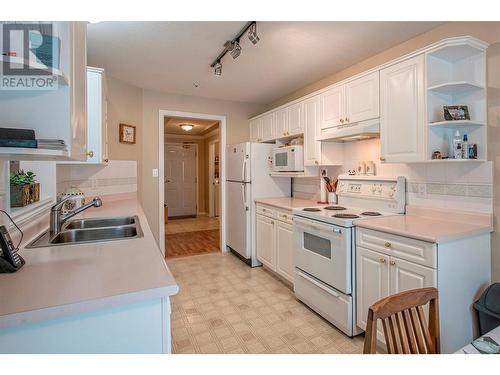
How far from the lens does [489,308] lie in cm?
160

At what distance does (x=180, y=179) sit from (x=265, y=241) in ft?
15.9

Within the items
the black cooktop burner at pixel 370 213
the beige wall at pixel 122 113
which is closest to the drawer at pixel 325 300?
the black cooktop burner at pixel 370 213

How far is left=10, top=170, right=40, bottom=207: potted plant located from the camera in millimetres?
1452

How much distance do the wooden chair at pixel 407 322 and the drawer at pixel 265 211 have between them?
2.27m

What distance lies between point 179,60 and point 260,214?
6.45 feet

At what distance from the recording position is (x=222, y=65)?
289 centimetres

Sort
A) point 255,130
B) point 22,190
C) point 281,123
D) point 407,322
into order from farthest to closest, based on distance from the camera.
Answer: point 255,130, point 281,123, point 22,190, point 407,322

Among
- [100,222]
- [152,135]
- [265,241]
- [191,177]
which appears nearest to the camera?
[100,222]

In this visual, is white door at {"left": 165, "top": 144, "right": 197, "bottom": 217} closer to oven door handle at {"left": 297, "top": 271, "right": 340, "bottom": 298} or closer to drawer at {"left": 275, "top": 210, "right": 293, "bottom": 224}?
drawer at {"left": 275, "top": 210, "right": 293, "bottom": 224}

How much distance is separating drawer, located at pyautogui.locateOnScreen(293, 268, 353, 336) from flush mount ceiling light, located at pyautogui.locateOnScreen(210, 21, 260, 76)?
2.00 metres

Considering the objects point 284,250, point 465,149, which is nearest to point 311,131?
point 284,250

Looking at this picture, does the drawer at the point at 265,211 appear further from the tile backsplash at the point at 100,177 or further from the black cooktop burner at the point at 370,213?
the tile backsplash at the point at 100,177

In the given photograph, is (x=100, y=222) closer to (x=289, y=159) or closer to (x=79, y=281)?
(x=79, y=281)
